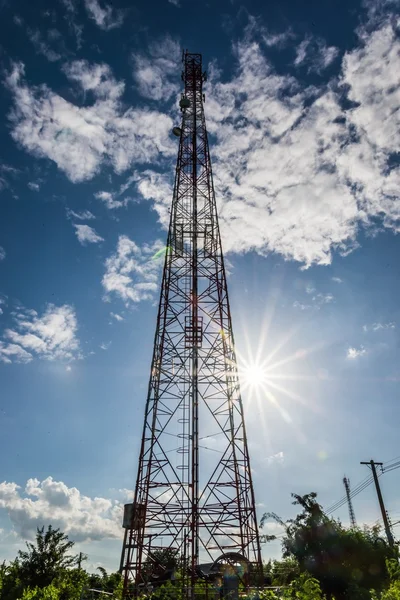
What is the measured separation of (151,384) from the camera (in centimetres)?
1883

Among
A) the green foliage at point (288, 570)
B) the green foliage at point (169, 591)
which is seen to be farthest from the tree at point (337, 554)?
the green foliage at point (169, 591)

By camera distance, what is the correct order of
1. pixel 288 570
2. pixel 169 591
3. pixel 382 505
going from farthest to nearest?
1. pixel 288 570
2. pixel 382 505
3. pixel 169 591

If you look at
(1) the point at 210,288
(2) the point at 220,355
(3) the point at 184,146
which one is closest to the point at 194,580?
(2) the point at 220,355

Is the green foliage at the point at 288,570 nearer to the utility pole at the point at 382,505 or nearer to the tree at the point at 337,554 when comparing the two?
the tree at the point at 337,554

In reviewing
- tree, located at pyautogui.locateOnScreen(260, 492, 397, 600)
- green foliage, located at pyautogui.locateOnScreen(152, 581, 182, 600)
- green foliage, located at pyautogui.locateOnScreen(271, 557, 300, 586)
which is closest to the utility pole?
tree, located at pyautogui.locateOnScreen(260, 492, 397, 600)

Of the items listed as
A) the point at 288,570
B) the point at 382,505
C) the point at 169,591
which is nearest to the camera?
the point at 169,591

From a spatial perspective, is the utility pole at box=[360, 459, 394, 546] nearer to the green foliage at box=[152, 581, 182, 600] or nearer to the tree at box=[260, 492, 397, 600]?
the tree at box=[260, 492, 397, 600]

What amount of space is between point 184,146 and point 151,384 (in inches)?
584

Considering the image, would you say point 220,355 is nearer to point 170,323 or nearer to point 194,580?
point 170,323

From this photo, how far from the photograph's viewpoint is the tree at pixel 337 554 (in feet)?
73.8

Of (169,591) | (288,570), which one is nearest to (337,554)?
(288,570)

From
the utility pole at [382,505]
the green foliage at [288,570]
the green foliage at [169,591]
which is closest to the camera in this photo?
the green foliage at [169,591]

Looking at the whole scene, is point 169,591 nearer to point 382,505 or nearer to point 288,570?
point 382,505

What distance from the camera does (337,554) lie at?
24.4 metres
